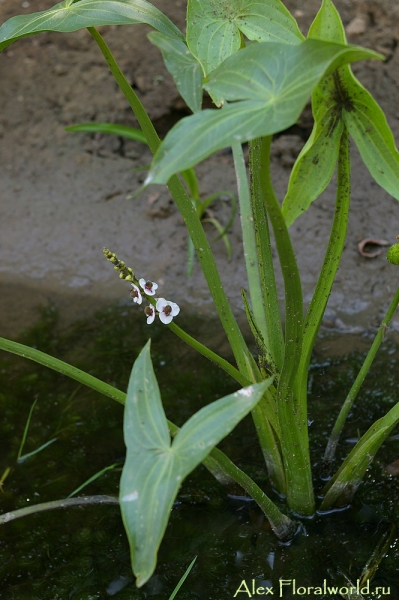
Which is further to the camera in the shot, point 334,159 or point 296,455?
point 296,455

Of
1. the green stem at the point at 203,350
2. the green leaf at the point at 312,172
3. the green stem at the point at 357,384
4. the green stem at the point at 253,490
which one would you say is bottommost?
the green stem at the point at 253,490

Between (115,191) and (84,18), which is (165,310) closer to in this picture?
(84,18)

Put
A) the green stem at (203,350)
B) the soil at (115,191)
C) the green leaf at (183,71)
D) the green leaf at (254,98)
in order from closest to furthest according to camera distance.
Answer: the green leaf at (254,98) < the green leaf at (183,71) < the green stem at (203,350) < the soil at (115,191)

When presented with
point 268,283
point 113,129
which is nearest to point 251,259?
point 268,283

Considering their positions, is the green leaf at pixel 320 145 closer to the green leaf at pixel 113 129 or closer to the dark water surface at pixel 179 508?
the dark water surface at pixel 179 508

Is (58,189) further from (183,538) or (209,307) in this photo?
(183,538)

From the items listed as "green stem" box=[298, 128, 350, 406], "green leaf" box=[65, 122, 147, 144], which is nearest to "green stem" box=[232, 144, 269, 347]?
"green stem" box=[298, 128, 350, 406]

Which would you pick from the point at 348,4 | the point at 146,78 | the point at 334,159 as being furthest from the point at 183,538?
the point at 348,4

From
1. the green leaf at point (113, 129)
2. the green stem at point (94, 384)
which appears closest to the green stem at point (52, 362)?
the green stem at point (94, 384)
